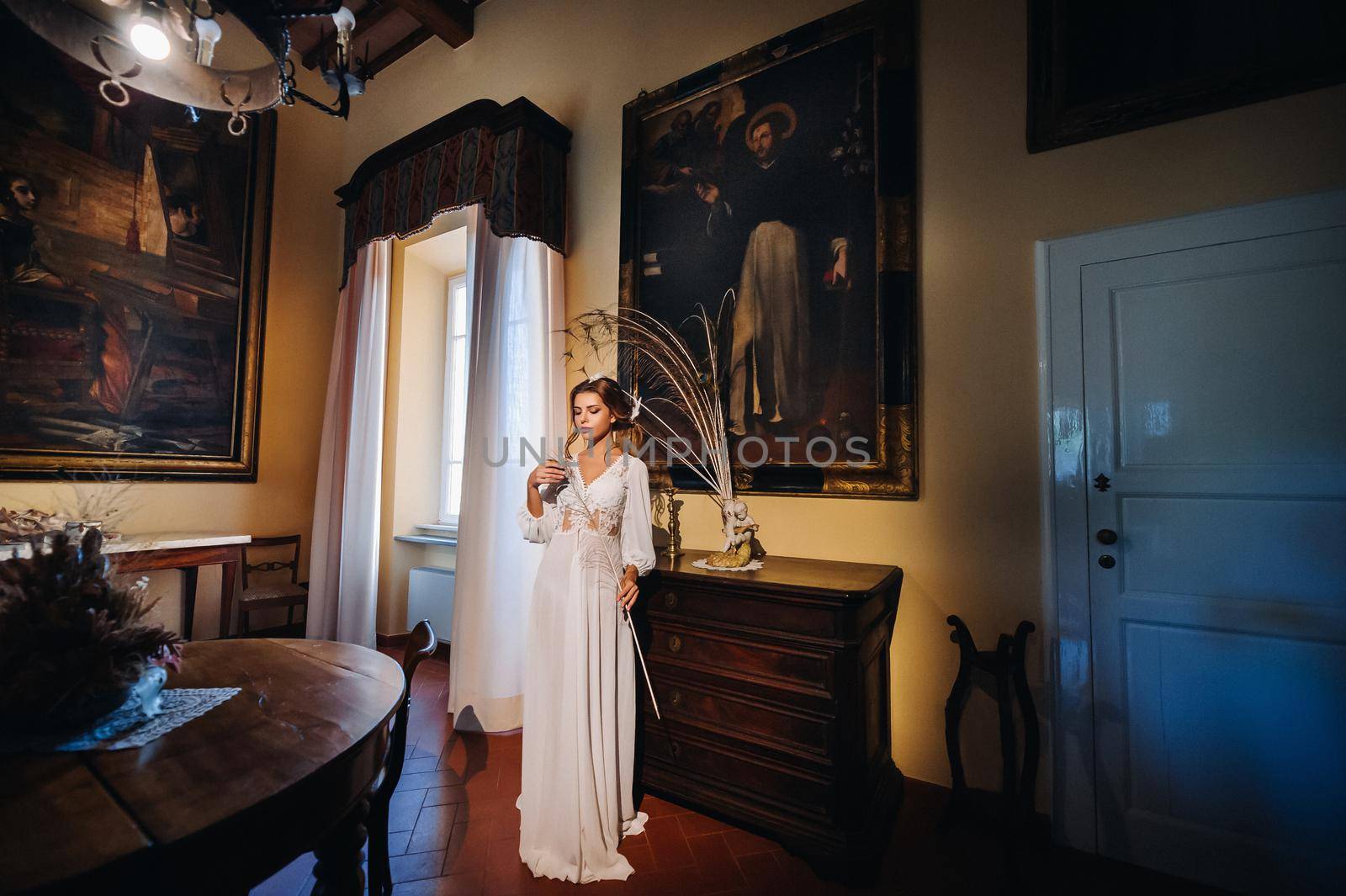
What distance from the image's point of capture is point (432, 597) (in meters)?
4.45

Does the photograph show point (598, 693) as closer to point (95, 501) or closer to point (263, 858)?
point (263, 858)

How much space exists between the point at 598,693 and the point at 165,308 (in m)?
4.52

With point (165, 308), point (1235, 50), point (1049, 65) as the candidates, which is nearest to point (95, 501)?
point (165, 308)

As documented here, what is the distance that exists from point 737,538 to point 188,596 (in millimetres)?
4043

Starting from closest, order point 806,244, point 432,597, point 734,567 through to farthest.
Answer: point 734,567 < point 806,244 < point 432,597

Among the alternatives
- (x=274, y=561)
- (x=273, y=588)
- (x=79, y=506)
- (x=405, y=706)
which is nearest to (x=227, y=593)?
(x=273, y=588)

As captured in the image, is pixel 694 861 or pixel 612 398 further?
pixel 612 398

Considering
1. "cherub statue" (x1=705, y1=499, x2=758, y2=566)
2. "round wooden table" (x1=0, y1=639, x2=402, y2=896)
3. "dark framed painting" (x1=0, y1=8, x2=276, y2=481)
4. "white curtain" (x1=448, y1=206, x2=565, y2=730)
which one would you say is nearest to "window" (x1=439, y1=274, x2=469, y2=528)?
"dark framed painting" (x1=0, y1=8, x2=276, y2=481)

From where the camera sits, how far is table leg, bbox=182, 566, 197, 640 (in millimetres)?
3875

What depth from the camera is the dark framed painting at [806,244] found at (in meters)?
2.52

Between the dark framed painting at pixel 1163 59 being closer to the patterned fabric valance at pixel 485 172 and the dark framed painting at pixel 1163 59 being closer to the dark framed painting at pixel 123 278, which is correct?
the patterned fabric valance at pixel 485 172

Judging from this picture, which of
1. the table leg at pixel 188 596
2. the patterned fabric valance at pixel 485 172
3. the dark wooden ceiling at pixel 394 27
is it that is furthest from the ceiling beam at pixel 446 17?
the table leg at pixel 188 596

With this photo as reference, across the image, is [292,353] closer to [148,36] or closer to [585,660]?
[148,36]

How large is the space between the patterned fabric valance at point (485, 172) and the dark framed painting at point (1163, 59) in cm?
258
